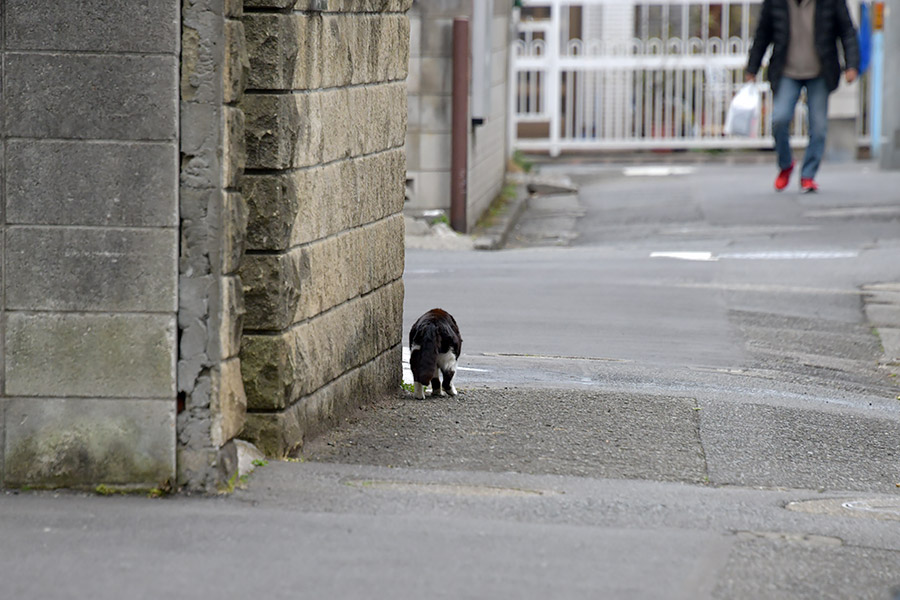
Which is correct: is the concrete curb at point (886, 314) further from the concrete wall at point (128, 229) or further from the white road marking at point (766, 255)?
the concrete wall at point (128, 229)

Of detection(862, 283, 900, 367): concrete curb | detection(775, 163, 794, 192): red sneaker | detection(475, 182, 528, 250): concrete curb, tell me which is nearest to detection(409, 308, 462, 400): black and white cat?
detection(862, 283, 900, 367): concrete curb

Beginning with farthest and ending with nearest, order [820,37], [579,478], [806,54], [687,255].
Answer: [806,54] < [820,37] < [687,255] < [579,478]

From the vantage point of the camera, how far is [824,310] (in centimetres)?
1017

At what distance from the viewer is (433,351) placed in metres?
6.72

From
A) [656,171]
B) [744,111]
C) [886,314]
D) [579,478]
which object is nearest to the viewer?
[579,478]

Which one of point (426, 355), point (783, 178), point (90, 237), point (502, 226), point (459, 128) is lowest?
point (426, 355)

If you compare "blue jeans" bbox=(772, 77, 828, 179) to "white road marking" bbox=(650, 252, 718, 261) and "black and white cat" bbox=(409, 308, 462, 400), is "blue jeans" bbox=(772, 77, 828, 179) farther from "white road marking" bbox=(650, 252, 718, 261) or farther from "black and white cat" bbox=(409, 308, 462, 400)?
"black and white cat" bbox=(409, 308, 462, 400)

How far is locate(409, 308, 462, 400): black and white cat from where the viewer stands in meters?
6.73

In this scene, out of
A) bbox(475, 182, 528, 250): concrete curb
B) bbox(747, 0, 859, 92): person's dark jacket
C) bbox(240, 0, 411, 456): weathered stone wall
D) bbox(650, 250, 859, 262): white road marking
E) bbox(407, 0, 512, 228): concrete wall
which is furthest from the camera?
bbox(747, 0, 859, 92): person's dark jacket

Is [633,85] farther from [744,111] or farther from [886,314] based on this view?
[886,314]

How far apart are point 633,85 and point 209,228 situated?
1777 centimetres

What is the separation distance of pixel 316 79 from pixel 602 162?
672 inches

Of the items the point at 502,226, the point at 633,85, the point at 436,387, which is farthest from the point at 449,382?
the point at 633,85

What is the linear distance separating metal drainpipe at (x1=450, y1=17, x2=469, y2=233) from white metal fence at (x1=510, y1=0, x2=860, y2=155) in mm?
7483
